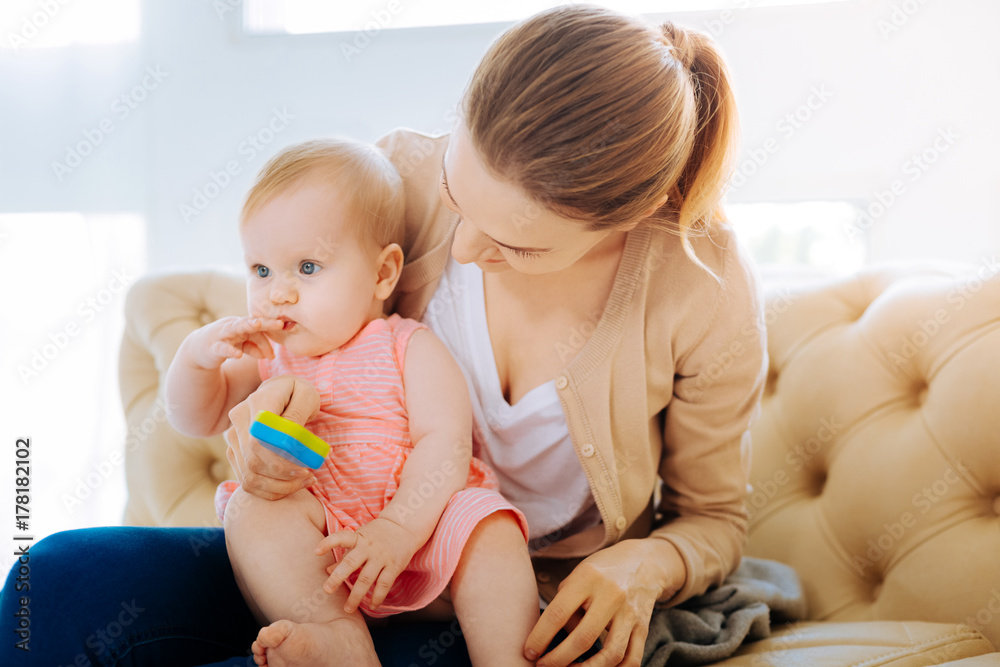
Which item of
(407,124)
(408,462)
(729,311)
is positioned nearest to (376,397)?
(408,462)

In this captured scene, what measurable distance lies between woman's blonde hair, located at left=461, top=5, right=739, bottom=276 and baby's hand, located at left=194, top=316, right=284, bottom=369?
0.35 meters

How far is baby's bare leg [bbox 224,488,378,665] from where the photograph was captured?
28.3 inches

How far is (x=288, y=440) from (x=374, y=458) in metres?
0.19

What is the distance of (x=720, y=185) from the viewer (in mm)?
934

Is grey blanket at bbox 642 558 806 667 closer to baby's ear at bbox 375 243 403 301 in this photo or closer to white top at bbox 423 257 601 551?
white top at bbox 423 257 601 551

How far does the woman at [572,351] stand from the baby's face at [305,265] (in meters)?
0.10

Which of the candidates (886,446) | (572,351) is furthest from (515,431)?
(886,446)

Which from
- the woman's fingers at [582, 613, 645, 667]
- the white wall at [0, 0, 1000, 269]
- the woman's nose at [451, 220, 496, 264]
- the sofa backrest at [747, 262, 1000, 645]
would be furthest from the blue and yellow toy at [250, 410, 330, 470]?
the white wall at [0, 0, 1000, 269]

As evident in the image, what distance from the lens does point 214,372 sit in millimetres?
942

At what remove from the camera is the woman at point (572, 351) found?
745 mm

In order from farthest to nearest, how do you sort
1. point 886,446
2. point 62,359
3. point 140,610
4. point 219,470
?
point 62,359, point 219,470, point 886,446, point 140,610

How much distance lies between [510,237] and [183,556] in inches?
21.4

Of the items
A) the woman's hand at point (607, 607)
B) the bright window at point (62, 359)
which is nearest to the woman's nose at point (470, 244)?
the woman's hand at point (607, 607)

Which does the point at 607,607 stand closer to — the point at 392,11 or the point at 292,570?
the point at 292,570
